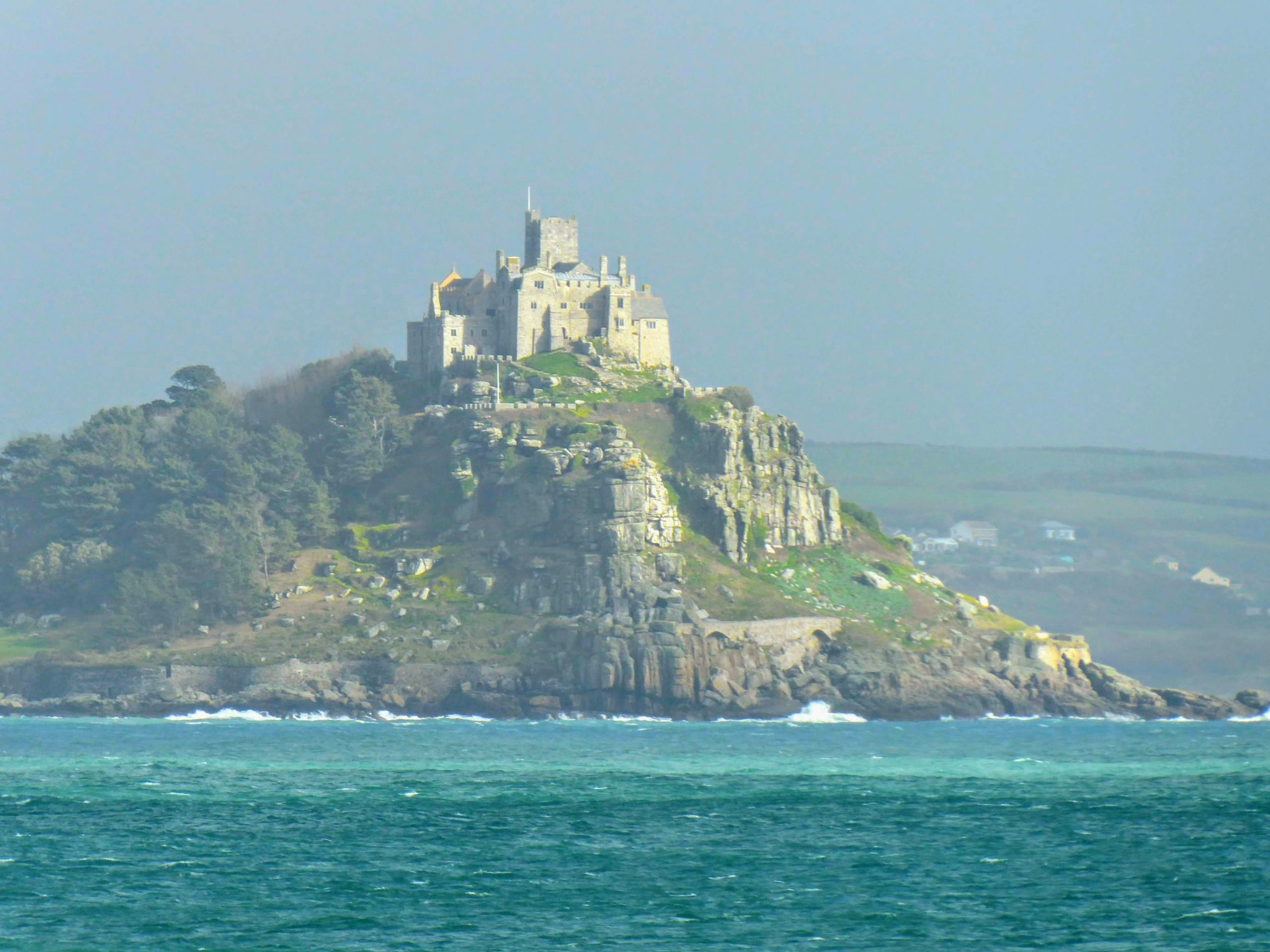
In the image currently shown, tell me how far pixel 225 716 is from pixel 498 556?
24781 mm

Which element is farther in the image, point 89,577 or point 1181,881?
point 89,577

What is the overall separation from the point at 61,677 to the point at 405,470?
3324cm

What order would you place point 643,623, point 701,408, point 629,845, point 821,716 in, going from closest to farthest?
point 629,845
point 821,716
point 643,623
point 701,408

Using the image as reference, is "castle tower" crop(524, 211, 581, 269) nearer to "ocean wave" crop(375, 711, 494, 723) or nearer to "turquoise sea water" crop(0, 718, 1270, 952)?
"ocean wave" crop(375, 711, 494, 723)

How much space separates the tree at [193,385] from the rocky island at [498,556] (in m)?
0.30

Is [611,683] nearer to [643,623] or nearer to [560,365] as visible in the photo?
[643,623]

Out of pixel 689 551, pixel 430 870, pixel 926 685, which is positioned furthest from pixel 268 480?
pixel 430 870

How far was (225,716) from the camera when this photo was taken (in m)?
147

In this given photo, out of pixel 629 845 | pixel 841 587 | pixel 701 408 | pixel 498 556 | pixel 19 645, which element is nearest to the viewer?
pixel 629 845

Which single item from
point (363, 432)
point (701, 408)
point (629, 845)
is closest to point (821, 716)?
point (701, 408)

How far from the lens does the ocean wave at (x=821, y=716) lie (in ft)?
481

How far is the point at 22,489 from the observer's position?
18300 centimetres

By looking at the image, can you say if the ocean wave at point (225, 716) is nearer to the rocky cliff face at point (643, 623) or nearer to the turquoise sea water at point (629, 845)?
the rocky cliff face at point (643, 623)

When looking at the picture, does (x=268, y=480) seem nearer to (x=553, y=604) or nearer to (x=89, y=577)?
(x=89, y=577)
